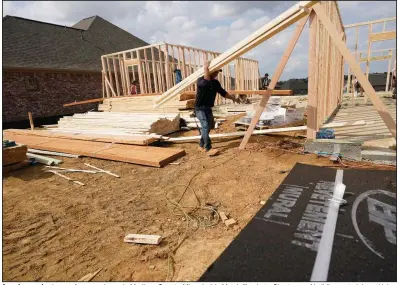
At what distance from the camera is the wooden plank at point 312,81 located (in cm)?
498

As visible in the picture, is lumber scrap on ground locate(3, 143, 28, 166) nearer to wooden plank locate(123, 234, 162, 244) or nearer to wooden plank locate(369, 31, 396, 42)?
wooden plank locate(123, 234, 162, 244)

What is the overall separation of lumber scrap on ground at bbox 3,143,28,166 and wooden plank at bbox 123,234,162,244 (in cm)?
445

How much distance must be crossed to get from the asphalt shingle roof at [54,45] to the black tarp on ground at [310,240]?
17.0 m

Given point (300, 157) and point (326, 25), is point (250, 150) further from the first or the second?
point (326, 25)

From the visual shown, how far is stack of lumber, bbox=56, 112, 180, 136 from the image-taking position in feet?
24.7

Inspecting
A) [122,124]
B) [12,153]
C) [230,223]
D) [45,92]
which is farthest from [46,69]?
[230,223]

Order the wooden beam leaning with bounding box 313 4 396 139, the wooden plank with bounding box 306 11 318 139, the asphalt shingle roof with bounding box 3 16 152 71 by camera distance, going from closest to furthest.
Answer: the wooden beam leaning with bounding box 313 4 396 139, the wooden plank with bounding box 306 11 318 139, the asphalt shingle roof with bounding box 3 16 152 71

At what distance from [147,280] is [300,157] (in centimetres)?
383

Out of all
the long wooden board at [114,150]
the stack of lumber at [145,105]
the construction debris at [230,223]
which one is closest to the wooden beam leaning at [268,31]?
the long wooden board at [114,150]

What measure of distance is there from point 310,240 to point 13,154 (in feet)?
21.0

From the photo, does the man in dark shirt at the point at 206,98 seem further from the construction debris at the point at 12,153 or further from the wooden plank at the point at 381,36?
the wooden plank at the point at 381,36

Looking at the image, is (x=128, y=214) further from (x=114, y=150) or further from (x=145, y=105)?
(x=145, y=105)

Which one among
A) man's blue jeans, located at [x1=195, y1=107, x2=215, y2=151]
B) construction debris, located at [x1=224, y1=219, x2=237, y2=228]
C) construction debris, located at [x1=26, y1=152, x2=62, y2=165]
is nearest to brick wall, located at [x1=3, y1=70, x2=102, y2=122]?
construction debris, located at [x1=26, y1=152, x2=62, y2=165]

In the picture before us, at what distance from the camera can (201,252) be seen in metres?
2.53
